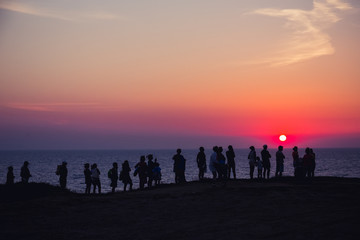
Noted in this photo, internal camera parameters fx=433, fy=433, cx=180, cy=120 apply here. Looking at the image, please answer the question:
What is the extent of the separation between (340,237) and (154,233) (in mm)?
5860

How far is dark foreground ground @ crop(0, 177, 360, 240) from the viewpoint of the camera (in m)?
13.8

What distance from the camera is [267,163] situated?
27297 mm

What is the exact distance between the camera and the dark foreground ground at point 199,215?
13844 mm

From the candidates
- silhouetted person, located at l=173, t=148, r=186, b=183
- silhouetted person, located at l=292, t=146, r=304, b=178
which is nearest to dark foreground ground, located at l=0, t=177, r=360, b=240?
silhouetted person, located at l=173, t=148, r=186, b=183

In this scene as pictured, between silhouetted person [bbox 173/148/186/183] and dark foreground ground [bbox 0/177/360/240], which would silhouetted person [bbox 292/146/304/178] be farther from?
silhouetted person [bbox 173/148/186/183]

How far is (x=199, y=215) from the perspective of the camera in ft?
55.1

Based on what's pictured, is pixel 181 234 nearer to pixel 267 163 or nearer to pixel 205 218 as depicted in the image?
pixel 205 218

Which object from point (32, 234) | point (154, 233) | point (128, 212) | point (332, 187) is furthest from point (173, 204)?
point (332, 187)

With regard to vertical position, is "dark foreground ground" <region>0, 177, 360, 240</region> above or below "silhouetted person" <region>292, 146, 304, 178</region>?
below

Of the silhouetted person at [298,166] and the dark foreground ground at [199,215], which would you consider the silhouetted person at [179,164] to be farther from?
the silhouetted person at [298,166]

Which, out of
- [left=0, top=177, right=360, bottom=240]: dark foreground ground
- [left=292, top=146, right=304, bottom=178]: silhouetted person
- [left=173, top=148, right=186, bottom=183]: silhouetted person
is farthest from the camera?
[left=292, top=146, right=304, bottom=178]: silhouetted person

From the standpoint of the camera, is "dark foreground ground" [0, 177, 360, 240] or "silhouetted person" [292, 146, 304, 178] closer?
"dark foreground ground" [0, 177, 360, 240]

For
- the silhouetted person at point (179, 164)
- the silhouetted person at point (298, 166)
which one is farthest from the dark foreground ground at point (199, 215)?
the silhouetted person at point (298, 166)

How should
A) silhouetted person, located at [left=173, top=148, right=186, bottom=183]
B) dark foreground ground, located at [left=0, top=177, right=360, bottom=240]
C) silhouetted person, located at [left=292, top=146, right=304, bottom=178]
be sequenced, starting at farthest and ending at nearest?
silhouetted person, located at [left=292, top=146, right=304, bottom=178]
silhouetted person, located at [left=173, top=148, right=186, bottom=183]
dark foreground ground, located at [left=0, top=177, right=360, bottom=240]
